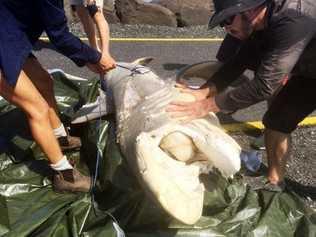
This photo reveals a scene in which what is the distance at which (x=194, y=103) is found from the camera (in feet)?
10.6

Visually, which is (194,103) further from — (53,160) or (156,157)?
(53,160)

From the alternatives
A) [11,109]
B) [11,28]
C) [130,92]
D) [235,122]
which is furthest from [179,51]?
[11,28]

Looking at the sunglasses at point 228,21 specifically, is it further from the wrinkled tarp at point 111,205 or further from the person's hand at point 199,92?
the wrinkled tarp at point 111,205

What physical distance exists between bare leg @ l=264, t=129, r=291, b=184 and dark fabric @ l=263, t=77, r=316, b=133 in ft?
0.29

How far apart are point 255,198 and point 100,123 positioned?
1273 mm

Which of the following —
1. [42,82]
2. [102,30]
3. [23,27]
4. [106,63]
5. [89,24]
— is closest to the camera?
[23,27]

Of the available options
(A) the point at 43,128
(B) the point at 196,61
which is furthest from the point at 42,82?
(B) the point at 196,61

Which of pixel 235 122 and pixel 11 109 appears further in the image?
pixel 235 122

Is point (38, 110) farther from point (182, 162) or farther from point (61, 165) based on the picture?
point (182, 162)

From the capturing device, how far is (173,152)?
2.94m

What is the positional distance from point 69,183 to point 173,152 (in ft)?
3.32

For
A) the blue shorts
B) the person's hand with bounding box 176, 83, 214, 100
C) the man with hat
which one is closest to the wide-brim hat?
the man with hat

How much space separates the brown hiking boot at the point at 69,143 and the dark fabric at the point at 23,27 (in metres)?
0.87

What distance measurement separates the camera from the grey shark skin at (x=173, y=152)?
2.76m
